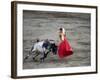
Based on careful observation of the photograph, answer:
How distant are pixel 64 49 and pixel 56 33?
16 centimetres

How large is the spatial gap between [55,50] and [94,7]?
553 millimetres

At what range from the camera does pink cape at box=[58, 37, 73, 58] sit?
2144 mm

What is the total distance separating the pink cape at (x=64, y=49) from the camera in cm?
214

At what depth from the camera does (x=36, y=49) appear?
2.04 meters

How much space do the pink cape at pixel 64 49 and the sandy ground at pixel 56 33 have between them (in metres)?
0.03

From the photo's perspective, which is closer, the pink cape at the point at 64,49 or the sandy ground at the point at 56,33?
the sandy ground at the point at 56,33

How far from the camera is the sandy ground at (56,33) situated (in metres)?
2.02

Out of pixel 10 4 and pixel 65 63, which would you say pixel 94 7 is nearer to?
pixel 65 63

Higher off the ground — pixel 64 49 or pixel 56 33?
pixel 56 33

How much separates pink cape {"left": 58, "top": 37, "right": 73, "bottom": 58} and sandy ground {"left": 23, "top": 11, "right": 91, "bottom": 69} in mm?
32

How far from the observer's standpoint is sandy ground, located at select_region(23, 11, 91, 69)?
2018 millimetres

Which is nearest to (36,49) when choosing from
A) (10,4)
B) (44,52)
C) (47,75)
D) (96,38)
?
(44,52)

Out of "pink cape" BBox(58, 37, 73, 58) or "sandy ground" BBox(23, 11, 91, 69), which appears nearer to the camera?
"sandy ground" BBox(23, 11, 91, 69)

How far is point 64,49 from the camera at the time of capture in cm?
216
